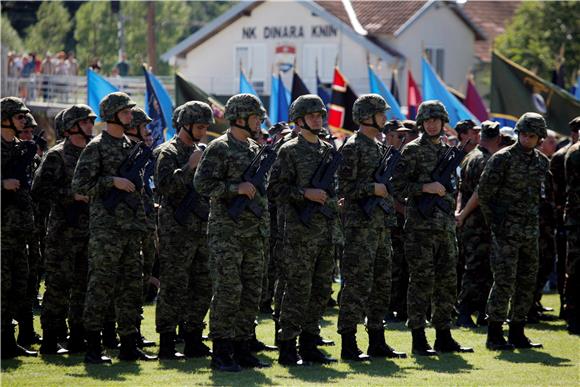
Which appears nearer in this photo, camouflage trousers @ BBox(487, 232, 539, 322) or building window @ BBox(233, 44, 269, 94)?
camouflage trousers @ BBox(487, 232, 539, 322)

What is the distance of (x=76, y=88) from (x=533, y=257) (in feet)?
94.7

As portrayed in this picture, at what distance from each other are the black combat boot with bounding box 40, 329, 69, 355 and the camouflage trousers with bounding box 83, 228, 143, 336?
702 mm

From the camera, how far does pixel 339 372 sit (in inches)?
437

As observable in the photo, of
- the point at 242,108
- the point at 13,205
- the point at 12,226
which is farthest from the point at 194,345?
the point at 242,108

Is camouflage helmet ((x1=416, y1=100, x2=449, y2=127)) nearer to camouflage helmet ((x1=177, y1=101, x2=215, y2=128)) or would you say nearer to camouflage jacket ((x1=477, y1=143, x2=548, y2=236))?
camouflage jacket ((x1=477, y1=143, x2=548, y2=236))

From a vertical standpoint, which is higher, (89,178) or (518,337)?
(89,178)

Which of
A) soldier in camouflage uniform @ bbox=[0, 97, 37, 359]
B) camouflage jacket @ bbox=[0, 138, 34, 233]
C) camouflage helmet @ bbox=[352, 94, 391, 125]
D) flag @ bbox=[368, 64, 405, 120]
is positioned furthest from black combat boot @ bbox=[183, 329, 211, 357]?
flag @ bbox=[368, 64, 405, 120]

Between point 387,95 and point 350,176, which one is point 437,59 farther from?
point 350,176

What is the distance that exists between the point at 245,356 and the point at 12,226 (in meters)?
2.66

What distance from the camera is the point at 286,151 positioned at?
37.5 ft

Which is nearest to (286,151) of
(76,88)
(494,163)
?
(494,163)

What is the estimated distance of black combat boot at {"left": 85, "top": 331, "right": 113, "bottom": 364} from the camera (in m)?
11.3

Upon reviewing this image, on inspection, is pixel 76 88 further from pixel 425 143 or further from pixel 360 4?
pixel 425 143

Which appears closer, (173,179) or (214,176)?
(214,176)
